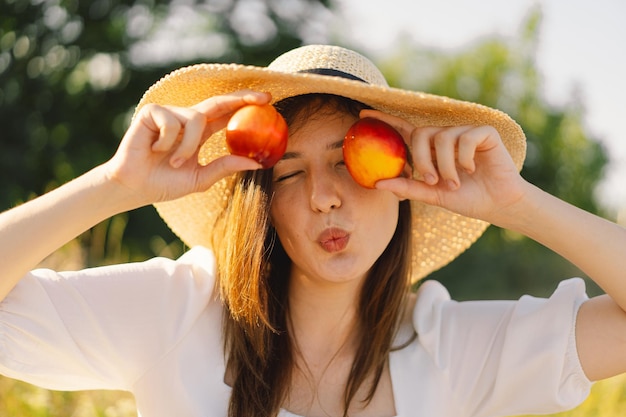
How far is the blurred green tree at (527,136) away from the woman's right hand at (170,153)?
8997mm

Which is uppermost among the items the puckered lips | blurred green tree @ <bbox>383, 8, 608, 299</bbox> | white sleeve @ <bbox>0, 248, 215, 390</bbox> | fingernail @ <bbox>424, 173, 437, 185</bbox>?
fingernail @ <bbox>424, 173, 437, 185</bbox>

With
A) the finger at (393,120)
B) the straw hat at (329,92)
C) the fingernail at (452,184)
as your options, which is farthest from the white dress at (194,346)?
the finger at (393,120)

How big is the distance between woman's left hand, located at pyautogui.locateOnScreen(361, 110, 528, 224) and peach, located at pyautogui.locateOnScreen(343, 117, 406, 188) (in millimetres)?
33

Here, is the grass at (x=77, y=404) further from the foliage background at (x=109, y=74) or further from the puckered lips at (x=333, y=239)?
the foliage background at (x=109, y=74)

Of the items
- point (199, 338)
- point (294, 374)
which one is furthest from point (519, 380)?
point (199, 338)

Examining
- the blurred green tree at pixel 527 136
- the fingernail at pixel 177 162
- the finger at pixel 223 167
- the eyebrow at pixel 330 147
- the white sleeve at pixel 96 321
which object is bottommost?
the blurred green tree at pixel 527 136

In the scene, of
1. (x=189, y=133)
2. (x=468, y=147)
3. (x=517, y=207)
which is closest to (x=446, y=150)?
(x=468, y=147)

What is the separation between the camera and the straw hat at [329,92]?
2012 mm

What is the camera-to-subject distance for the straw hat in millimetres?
2012

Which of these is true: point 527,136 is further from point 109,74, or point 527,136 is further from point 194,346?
point 194,346

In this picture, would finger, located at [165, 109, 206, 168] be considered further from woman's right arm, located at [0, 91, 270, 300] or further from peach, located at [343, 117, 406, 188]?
peach, located at [343, 117, 406, 188]

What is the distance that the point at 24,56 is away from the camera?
9.71 metres

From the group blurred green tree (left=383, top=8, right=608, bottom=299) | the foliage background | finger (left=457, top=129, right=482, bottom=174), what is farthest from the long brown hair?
blurred green tree (left=383, top=8, right=608, bottom=299)

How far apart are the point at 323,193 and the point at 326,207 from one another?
43 mm
